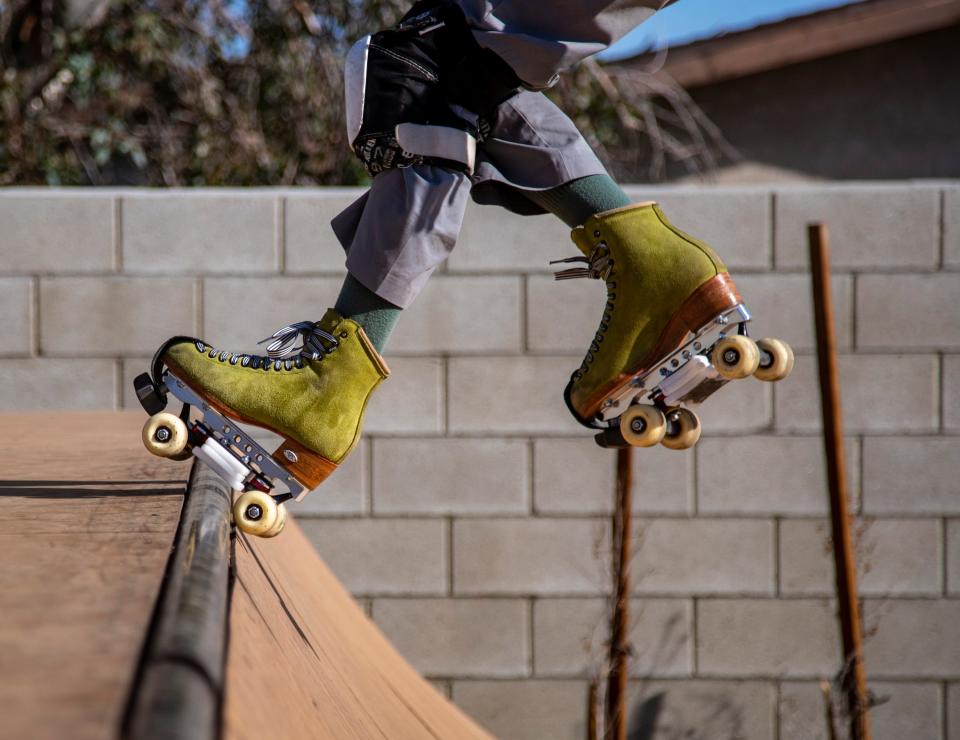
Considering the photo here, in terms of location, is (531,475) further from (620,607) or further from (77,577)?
(77,577)

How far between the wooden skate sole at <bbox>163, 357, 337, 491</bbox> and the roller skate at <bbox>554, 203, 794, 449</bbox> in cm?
40

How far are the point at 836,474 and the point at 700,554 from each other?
18.3 inches

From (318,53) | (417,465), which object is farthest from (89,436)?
(318,53)

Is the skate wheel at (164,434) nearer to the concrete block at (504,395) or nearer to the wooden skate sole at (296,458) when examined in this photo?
the wooden skate sole at (296,458)

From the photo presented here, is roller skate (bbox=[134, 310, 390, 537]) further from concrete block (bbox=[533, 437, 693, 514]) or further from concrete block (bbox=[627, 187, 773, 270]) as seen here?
concrete block (bbox=[627, 187, 773, 270])

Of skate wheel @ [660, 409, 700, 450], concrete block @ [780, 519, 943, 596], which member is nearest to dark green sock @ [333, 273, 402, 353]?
skate wheel @ [660, 409, 700, 450]

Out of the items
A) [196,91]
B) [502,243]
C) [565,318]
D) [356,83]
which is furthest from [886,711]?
[196,91]

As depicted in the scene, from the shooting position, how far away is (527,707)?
274 centimetres

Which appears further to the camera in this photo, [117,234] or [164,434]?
[117,234]

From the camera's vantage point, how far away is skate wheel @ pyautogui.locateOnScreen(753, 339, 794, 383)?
1.45 meters

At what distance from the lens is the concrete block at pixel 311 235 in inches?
106

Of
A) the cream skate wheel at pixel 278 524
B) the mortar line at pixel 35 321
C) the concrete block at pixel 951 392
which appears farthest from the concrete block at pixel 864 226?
the mortar line at pixel 35 321

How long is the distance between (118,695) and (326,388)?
0.90 metres

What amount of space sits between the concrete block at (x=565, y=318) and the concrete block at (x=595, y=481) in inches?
10.2
